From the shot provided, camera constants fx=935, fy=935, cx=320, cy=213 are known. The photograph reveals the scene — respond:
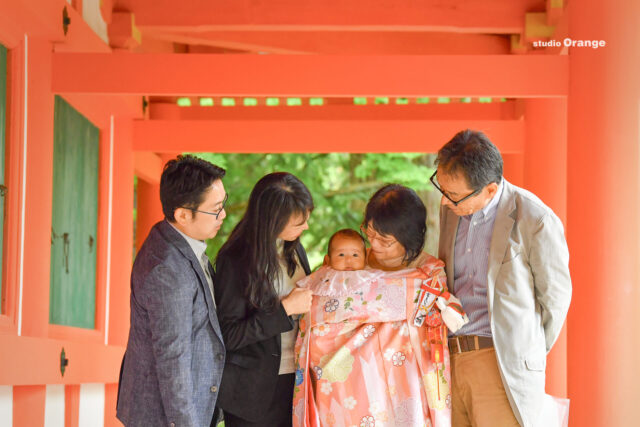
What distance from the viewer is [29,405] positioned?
165 inches

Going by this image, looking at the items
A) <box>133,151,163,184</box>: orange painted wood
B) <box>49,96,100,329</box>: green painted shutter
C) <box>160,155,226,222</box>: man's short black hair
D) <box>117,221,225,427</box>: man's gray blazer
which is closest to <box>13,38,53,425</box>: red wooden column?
<box>49,96,100,329</box>: green painted shutter

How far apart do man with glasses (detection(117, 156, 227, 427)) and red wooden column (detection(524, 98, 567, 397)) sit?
365cm

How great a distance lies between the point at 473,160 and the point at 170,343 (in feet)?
3.52

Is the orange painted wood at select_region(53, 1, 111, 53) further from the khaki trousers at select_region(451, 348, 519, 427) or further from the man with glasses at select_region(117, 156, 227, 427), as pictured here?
the khaki trousers at select_region(451, 348, 519, 427)

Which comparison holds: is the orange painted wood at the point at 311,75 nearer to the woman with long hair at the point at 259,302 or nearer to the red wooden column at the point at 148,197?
the woman with long hair at the point at 259,302

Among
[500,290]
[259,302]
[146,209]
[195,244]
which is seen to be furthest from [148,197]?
[500,290]

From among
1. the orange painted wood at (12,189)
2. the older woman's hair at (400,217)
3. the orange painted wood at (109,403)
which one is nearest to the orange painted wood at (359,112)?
the orange painted wood at (109,403)

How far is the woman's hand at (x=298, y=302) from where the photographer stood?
2.98m

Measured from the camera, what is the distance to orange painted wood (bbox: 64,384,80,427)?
4910mm

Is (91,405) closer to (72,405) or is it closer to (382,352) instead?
(72,405)

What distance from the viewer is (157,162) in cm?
809

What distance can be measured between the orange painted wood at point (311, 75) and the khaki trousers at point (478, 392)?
222 centimetres

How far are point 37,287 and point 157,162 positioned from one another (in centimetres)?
358

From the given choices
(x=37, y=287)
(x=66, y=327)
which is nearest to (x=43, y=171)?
(x=37, y=287)
